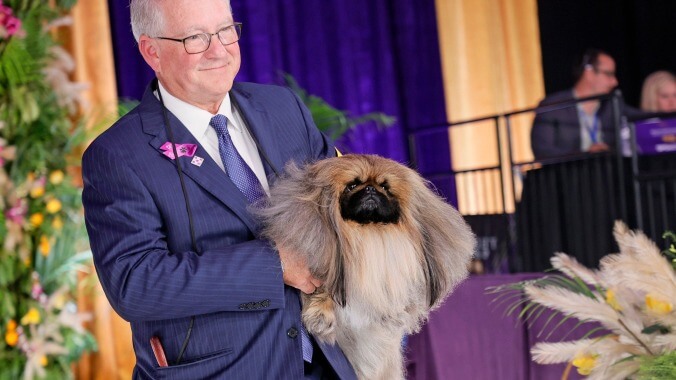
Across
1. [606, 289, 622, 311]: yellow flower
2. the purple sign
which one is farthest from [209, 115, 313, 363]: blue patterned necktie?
the purple sign

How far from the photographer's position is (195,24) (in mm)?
1812

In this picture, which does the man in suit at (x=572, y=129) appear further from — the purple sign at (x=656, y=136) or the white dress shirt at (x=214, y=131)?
the white dress shirt at (x=214, y=131)

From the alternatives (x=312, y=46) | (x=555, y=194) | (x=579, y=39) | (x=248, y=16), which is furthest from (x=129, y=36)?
(x=579, y=39)

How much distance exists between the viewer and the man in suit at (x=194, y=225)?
1.67 m

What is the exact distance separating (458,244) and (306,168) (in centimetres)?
35

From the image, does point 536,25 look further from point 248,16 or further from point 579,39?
point 248,16

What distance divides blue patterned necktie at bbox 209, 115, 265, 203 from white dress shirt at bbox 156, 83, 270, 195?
0.02 metres

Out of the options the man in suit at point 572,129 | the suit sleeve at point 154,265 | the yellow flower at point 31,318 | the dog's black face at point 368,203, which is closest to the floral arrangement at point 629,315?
the dog's black face at point 368,203

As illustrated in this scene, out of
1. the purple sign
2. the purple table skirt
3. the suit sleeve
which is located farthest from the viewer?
the purple sign

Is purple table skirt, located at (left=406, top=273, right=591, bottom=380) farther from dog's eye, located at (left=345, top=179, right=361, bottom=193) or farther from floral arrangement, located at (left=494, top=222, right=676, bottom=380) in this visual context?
dog's eye, located at (left=345, top=179, right=361, bottom=193)

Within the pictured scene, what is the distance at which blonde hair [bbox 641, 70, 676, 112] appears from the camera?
655 cm

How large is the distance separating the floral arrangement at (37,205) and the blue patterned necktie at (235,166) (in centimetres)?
258

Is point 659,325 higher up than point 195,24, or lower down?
lower down

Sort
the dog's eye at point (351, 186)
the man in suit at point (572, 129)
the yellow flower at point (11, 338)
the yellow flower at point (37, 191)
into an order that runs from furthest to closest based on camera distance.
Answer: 1. the man in suit at point (572, 129)
2. the yellow flower at point (37, 191)
3. the yellow flower at point (11, 338)
4. the dog's eye at point (351, 186)
